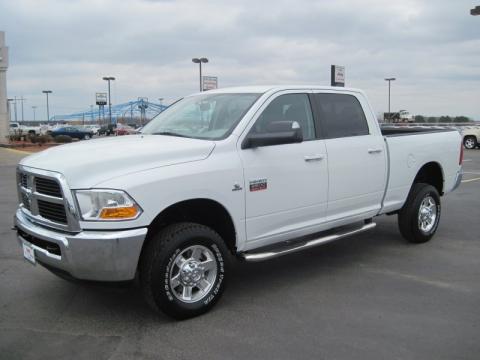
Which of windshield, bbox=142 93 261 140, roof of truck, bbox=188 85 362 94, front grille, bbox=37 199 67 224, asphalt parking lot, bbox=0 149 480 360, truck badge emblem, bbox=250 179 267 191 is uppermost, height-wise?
roof of truck, bbox=188 85 362 94

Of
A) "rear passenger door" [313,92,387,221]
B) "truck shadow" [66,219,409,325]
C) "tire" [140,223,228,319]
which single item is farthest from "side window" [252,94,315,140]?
"truck shadow" [66,219,409,325]

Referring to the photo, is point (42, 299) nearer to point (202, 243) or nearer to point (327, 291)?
point (202, 243)

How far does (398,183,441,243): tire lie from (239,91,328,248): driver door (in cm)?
184

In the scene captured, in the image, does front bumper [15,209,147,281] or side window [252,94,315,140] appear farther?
side window [252,94,315,140]

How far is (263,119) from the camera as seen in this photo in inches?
195

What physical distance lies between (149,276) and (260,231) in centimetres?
120

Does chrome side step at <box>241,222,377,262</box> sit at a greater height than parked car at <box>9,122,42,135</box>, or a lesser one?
lesser

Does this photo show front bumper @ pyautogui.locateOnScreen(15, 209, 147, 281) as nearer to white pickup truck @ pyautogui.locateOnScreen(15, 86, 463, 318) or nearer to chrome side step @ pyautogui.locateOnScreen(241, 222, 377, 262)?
white pickup truck @ pyautogui.locateOnScreen(15, 86, 463, 318)

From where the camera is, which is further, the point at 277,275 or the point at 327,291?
the point at 277,275

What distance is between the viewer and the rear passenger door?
18.0 feet

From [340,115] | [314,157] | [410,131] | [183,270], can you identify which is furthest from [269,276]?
[410,131]

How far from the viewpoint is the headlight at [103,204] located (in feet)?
12.6

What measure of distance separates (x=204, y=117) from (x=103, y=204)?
5.61 ft

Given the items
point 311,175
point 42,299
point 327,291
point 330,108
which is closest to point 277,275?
point 327,291
